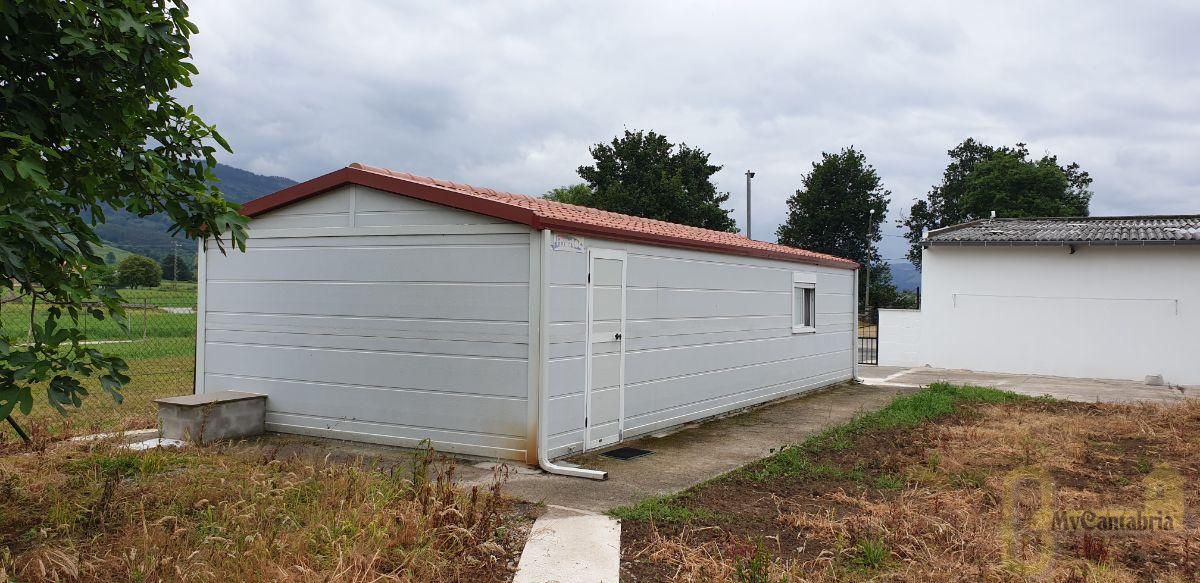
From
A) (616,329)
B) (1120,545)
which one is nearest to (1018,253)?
(616,329)

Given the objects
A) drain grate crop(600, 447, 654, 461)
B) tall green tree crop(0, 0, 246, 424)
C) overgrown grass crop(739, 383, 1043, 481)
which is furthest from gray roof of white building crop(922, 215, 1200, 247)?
tall green tree crop(0, 0, 246, 424)

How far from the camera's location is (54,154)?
362 centimetres

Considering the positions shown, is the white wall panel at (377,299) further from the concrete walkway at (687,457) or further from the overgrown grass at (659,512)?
the overgrown grass at (659,512)

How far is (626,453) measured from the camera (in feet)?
23.0

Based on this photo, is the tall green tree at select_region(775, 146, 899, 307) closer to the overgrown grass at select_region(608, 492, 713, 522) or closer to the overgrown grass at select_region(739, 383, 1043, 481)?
the overgrown grass at select_region(739, 383, 1043, 481)

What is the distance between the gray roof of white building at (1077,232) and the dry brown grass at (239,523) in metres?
14.2

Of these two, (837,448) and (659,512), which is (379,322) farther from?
(837,448)

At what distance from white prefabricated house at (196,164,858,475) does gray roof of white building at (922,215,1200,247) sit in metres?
10.2

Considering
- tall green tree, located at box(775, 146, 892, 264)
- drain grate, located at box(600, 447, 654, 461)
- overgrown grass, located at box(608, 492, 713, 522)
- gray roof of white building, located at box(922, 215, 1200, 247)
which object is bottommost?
drain grate, located at box(600, 447, 654, 461)

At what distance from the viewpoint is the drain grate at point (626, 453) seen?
22.4 ft

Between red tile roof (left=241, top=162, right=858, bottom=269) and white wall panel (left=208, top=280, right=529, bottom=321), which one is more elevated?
red tile roof (left=241, top=162, right=858, bottom=269)

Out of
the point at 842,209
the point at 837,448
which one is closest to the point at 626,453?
the point at 837,448

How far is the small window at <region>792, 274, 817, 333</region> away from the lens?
37.6ft

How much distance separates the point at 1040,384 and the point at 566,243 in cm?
1117
